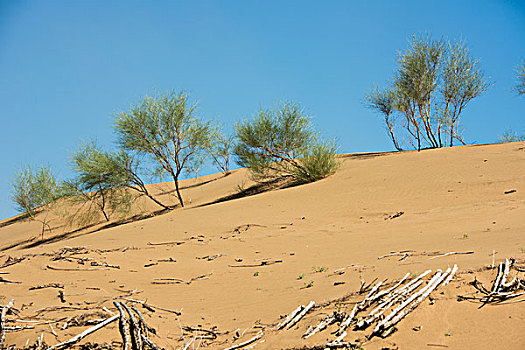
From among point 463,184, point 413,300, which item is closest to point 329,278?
point 413,300

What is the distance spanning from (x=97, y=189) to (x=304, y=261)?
1839cm

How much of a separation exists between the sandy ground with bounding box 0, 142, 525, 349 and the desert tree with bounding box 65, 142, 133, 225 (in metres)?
8.39

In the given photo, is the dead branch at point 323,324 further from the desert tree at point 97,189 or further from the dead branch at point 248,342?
the desert tree at point 97,189

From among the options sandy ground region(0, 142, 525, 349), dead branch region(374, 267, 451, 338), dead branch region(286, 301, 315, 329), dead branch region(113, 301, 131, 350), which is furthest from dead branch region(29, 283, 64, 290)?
dead branch region(374, 267, 451, 338)

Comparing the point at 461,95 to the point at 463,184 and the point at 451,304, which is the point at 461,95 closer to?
the point at 463,184

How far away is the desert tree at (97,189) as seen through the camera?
20984mm

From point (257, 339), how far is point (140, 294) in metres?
2.55

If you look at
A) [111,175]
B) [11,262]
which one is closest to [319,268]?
[11,262]

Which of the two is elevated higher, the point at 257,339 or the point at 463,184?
the point at 463,184

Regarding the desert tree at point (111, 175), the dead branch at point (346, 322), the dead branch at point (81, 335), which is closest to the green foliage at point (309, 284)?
the dead branch at point (346, 322)

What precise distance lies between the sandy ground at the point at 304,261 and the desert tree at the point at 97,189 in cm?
839

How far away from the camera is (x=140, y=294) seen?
227 inches

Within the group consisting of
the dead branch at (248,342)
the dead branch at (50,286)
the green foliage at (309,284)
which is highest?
the dead branch at (50,286)

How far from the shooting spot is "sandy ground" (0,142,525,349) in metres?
3.62
